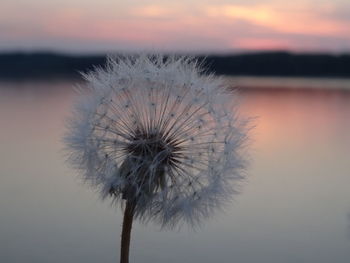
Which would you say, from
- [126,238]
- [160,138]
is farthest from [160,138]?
[126,238]

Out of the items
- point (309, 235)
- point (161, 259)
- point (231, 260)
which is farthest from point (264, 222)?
point (161, 259)

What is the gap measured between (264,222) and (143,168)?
37.4 ft

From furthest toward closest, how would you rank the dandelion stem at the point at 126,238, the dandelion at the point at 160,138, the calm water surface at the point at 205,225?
the calm water surface at the point at 205,225, the dandelion at the point at 160,138, the dandelion stem at the point at 126,238

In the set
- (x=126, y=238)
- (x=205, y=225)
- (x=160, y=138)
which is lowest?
(x=126, y=238)

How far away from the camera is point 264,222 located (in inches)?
562

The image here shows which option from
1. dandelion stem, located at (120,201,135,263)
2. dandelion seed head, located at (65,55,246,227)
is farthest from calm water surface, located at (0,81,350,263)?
dandelion stem, located at (120,201,135,263)

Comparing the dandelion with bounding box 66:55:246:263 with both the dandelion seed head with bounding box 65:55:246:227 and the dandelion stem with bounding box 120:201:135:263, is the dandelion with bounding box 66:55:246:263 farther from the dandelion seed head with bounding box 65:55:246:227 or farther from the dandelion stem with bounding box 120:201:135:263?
the dandelion stem with bounding box 120:201:135:263

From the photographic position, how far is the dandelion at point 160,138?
3238 millimetres

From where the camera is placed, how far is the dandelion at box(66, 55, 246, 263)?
3238mm

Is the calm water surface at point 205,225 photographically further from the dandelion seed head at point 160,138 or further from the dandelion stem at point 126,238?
the dandelion stem at point 126,238

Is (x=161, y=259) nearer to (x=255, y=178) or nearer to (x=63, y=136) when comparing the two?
(x=255, y=178)

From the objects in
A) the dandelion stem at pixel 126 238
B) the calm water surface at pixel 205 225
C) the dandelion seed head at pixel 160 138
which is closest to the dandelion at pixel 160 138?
the dandelion seed head at pixel 160 138

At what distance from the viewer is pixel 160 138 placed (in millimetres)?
3434

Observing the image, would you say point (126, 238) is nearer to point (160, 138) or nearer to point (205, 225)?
point (160, 138)
